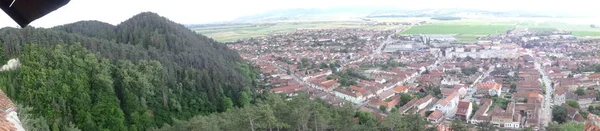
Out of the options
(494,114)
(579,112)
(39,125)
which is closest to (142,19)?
(39,125)

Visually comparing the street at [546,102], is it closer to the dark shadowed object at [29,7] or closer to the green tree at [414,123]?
the green tree at [414,123]

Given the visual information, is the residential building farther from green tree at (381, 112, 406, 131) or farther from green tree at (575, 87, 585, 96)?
green tree at (381, 112, 406, 131)

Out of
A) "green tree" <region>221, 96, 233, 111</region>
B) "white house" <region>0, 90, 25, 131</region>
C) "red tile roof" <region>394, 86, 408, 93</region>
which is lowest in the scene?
"red tile roof" <region>394, 86, 408, 93</region>

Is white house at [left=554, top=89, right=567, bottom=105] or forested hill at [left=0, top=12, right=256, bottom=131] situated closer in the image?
forested hill at [left=0, top=12, right=256, bottom=131]

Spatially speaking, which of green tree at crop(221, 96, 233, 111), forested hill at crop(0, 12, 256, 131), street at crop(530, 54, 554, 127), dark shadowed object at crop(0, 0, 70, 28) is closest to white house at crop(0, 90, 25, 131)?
dark shadowed object at crop(0, 0, 70, 28)

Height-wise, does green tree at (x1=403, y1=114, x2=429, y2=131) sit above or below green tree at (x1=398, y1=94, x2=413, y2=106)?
above

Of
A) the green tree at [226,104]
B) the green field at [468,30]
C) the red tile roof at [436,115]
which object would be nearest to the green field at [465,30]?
the green field at [468,30]

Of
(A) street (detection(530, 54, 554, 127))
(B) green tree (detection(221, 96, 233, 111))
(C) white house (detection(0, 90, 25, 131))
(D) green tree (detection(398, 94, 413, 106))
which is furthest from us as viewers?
(D) green tree (detection(398, 94, 413, 106))

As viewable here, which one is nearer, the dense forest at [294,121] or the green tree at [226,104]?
the dense forest at [294,121]
